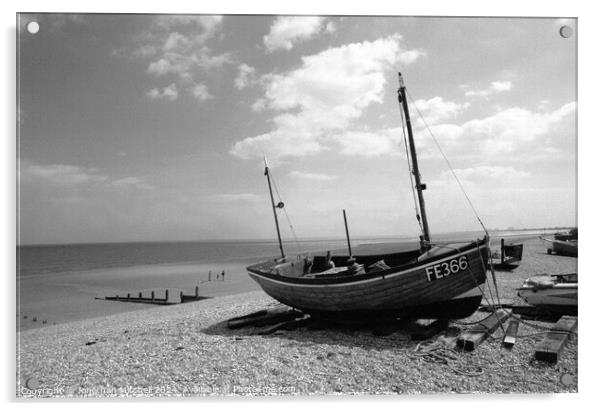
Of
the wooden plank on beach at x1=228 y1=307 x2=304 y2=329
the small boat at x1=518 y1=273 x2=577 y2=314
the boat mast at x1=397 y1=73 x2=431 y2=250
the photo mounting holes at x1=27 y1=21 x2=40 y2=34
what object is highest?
the photo mounting holes at x1=27 y1=21 x2=40 y2=34

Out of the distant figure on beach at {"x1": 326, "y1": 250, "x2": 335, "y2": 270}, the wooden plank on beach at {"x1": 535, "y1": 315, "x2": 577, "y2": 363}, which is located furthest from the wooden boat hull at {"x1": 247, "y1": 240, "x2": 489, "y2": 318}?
the distant figure on beach at {"x1": 326, "y1": 250, "x2": 335, "y2": 270}

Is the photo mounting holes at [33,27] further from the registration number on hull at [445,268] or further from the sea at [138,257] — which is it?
the registration number on hull at [445,268]

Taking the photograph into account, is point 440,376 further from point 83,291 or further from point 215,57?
point 83,291

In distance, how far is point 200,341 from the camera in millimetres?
8156

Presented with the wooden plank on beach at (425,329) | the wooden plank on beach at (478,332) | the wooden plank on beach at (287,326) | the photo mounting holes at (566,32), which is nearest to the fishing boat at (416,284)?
the wooden plank on beach at (425,329)

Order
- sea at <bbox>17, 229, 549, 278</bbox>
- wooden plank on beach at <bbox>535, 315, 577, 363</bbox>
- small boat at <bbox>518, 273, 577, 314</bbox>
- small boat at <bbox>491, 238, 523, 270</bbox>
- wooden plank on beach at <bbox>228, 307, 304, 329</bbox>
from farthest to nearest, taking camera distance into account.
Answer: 1. sea at <bbox>17, 229, 549, 278</bbox>
2. small boat at <bbox>491, 238, 523, 270</bbox>
3. wooden plank on beach at <bbox>228, 307, 304, 329</bbox>
4. small boat at <bbox>518, 273, 577, 314</bbox>
5. wooden plank on beach at <bbox>535, 315, 577, 363</bbox>

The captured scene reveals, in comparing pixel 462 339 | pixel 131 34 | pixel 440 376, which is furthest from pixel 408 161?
pixel 131 34

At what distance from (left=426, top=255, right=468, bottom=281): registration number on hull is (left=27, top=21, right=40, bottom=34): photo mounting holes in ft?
26.5

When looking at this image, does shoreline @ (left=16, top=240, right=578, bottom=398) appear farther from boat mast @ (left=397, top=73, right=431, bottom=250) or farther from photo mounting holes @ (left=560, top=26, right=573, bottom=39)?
photo mounting holes @ (left=560, top=26, right=573, bottom=39)

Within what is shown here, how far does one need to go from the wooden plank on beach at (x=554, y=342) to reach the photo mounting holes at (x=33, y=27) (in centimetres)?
945

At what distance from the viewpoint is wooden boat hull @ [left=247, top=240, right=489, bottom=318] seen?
768 centimetres

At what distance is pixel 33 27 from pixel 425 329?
888cm

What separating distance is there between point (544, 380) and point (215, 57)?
7.21 meters

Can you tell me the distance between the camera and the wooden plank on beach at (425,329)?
736 cm
